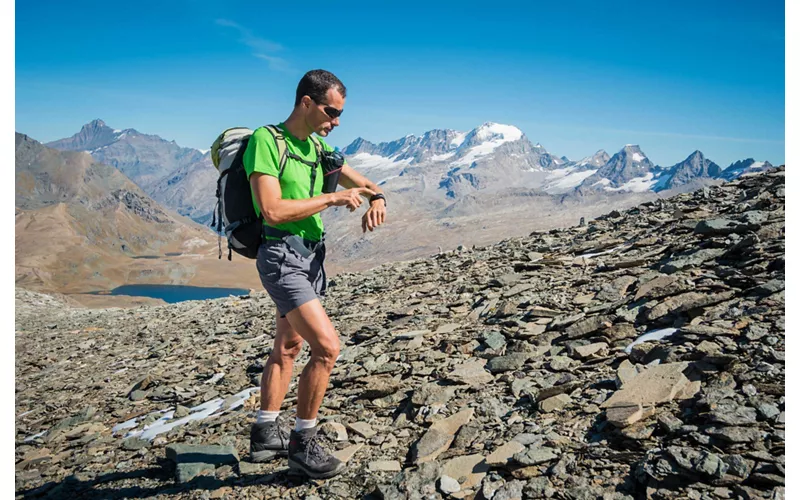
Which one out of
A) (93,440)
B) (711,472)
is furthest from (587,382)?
(93,440)

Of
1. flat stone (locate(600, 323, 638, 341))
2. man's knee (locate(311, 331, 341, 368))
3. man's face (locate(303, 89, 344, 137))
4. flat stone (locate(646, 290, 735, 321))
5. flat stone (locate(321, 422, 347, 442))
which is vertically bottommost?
flat stone (locate(321, 422, 347, 442))

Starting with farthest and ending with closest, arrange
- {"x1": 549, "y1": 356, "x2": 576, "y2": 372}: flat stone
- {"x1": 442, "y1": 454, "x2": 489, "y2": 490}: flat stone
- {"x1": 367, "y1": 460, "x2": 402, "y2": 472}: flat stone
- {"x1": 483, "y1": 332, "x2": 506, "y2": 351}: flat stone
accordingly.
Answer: {"x1": 483, "y1": 332, "x2": 506, "y2": 351}: flat stone → {"x1": 549, "y1": 356, "x2": 576, "y2": 372}: flat stone → {"x1": 367, "y1": 460, "x2": 402, "y2": 472}: flat stone → {"x1": 442, "y1": 454, "x2": 489, "y2": 490}: flat stone

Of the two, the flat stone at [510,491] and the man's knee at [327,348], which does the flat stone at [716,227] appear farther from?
the man's knee at [327,348]

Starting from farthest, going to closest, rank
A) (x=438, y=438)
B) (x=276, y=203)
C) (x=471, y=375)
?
(x=471, y=375)
(x=438, y=438)
(x=276, y=203)

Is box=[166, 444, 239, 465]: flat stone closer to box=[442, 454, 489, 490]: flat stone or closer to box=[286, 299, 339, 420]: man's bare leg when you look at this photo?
box=[286, 299, 339, 420]: man's bare leg

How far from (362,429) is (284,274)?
2376 millimetres

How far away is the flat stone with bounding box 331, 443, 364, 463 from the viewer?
541cm

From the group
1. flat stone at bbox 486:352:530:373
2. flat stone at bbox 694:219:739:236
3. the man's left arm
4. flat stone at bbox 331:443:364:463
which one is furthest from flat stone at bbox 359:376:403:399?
flat stone at bbox 694:219:739:236

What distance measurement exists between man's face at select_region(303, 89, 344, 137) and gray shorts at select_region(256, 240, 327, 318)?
1.20m

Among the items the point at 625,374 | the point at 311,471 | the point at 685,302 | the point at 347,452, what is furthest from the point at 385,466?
the point at 685,302

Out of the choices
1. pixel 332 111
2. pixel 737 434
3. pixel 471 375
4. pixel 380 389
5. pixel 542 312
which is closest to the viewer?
pixel 737 434

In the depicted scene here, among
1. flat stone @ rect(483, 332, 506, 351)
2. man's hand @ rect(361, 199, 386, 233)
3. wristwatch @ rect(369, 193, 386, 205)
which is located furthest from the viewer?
flat stone @ rect(483, 332, 506, 351)

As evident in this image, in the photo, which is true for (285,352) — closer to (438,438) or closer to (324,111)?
(438,438)

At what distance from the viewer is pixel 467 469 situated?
4730 millimetres
